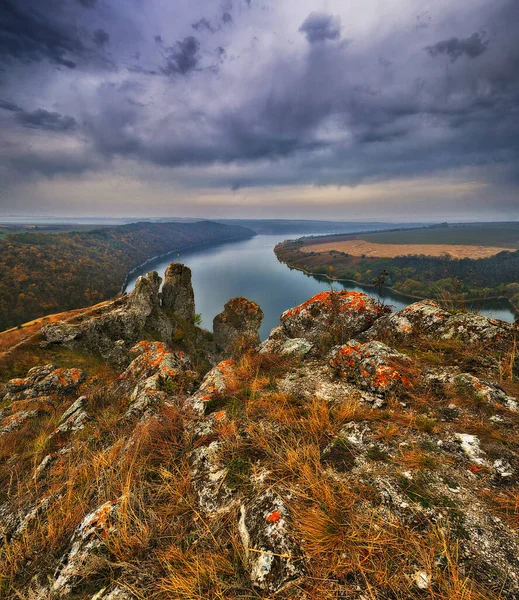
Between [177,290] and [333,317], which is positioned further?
[177,290]

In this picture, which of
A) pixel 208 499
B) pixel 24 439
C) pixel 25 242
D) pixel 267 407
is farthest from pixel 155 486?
pixel 25 242

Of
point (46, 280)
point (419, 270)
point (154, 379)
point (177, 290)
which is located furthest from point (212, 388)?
point (419, 270)

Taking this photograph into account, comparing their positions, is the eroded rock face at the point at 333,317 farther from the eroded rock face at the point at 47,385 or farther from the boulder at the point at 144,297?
the boulder at the point at 144,297

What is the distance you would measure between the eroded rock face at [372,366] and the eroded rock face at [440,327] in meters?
2.23

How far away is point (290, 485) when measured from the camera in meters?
2.81

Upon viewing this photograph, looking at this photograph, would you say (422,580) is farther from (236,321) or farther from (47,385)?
(236,321)

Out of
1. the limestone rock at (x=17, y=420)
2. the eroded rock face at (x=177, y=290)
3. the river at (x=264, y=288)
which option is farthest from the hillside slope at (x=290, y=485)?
the river at (x=264, y=288)

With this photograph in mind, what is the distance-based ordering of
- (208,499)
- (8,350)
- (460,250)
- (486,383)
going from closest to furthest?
(208,499), (486,383), (8,350), (460,250)

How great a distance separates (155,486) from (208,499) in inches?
29.1

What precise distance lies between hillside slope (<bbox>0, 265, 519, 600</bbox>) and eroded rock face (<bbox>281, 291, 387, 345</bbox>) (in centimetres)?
272

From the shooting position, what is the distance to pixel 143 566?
2.32 metres

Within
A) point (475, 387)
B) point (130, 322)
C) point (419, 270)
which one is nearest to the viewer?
point (475, 387)

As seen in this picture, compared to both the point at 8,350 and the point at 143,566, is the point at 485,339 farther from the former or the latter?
the point at 8,350

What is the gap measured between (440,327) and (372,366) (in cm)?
347
